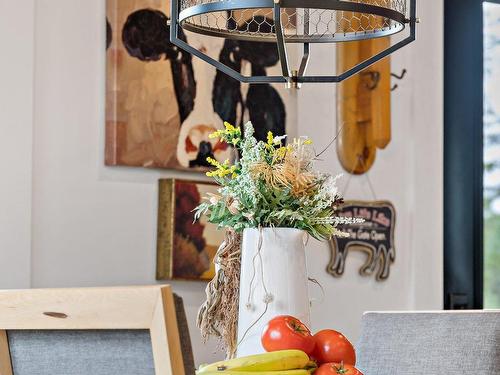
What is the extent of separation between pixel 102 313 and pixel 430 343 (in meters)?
1.30

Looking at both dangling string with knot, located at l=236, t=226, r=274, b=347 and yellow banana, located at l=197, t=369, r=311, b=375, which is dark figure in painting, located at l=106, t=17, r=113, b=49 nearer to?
dangling string with knot, located at l=236, t=226, r=274, b=347

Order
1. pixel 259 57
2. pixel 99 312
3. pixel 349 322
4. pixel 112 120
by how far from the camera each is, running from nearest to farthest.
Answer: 1. pixel 99 312
2. pixel 112 120
3. pixel 259 57
4. pixel 349 322

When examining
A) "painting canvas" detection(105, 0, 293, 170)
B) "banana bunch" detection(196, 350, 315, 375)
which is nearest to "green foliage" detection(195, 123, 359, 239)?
"banana bunch" detection(196, 350, 315, 375)

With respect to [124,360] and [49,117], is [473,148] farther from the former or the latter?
[124,360]

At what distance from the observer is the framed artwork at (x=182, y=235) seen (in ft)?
11.2

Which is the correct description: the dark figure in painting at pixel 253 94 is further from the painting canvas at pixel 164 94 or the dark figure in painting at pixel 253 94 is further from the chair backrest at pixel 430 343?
the chair backrest at pixel 430 343

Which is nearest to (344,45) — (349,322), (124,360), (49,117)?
(349,322)

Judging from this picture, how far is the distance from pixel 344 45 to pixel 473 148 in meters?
0.83

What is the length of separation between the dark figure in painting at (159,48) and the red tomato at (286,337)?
5.90ft

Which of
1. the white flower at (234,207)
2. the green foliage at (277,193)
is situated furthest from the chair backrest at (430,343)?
the white flower at (234,207)

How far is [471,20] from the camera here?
4559 millimetres

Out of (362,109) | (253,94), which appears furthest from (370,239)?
(253,94)

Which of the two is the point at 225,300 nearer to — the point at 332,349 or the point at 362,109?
the point at 332,349

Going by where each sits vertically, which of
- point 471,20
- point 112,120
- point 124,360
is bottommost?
point 124,360
